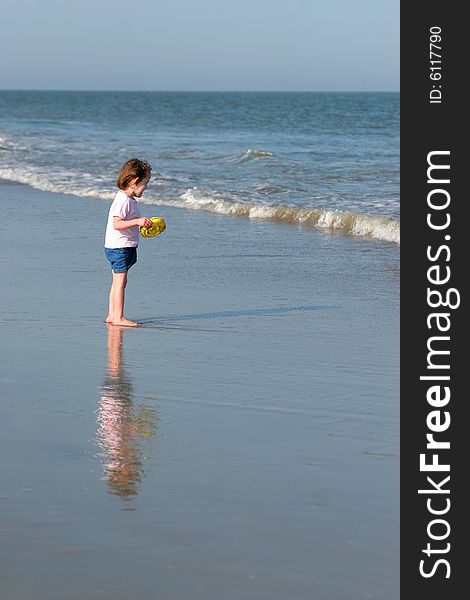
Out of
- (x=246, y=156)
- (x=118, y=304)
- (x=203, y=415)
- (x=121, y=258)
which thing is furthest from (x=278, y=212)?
(x=246, y=156)

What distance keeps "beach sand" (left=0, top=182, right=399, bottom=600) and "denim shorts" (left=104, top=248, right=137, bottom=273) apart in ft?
1.17

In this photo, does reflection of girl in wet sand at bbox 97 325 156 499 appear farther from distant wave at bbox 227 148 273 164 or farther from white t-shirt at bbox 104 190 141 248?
distant wave at bbox 227 148 273 164

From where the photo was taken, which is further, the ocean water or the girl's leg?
the ocean water

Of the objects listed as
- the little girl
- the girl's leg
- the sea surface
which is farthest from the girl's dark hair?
the sea surface

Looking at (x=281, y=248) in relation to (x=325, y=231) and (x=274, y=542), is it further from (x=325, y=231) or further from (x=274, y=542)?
(x=274, y=542)

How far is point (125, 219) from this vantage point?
849cm

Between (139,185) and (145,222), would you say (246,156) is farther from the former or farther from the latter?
(145,222)

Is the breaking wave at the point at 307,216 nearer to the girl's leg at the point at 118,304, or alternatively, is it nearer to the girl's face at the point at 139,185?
the girl's face at the point at 139,185

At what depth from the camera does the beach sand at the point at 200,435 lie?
3.88 metres

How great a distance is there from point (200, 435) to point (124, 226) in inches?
133

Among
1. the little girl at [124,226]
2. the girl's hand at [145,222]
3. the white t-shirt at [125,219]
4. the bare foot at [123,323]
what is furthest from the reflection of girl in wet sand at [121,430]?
the white t-shirt at [125,219]

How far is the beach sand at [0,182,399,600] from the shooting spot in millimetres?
3877

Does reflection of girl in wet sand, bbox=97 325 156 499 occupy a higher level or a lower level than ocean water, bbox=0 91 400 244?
lower

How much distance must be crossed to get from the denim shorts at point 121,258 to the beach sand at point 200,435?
1.17 feet
